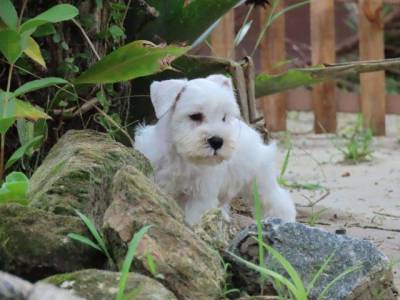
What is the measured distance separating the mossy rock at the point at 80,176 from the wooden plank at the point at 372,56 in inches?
196

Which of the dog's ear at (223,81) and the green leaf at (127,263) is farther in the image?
the dog's ear at (223,81)

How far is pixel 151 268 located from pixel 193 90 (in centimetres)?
167

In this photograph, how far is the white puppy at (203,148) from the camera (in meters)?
3.38

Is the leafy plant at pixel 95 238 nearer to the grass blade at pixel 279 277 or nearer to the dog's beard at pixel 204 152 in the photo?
the grass blade at pixel 279 277

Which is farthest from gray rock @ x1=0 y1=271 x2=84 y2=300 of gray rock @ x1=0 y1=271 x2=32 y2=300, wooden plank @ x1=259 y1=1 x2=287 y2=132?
wooden plank @ x1=259 y1=1 x2=287 y2=132

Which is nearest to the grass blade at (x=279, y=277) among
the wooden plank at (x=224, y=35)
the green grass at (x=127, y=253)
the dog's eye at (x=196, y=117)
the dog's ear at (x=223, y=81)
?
the green grass at (x=127, y=253)

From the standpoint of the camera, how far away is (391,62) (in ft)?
12.0

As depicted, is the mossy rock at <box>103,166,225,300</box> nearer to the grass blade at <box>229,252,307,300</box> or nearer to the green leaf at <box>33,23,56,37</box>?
the grass blade at <box>229,252,307,300</box>

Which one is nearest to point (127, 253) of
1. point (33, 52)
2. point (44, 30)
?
point (33, 52)

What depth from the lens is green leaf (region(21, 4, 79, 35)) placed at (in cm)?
266

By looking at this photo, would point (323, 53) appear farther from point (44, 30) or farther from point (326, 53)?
point (44, 30)

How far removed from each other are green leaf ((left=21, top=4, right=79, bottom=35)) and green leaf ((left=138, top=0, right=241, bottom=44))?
3.71 feet

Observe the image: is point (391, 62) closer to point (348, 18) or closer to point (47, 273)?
point (47, 273)

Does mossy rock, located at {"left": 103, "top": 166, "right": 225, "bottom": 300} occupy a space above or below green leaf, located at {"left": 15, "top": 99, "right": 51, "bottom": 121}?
below
